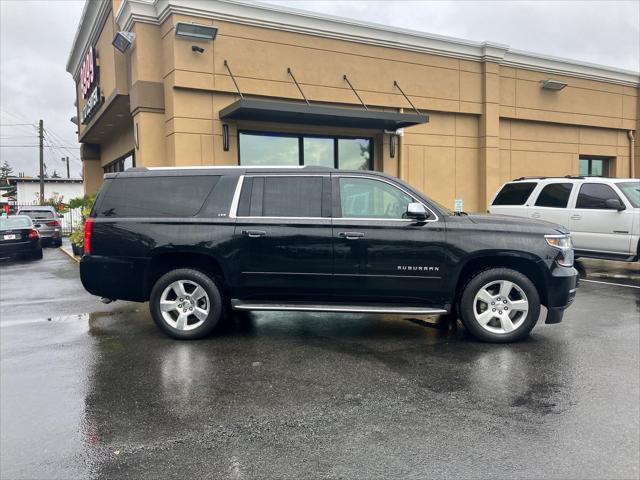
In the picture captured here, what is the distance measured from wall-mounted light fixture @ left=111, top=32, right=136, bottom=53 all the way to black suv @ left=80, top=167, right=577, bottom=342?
328 inches

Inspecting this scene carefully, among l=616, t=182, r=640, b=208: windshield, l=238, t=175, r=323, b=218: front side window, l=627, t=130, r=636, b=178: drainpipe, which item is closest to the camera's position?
l=238, t=175, r=323, b=218: front side window

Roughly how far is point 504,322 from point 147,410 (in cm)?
389

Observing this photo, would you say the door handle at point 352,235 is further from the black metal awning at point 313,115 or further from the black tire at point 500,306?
the black metal awning at point 313,115

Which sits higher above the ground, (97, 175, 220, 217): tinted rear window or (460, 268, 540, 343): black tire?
(97, 175, 220, 217): tinted rear window

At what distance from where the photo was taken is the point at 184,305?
623 centimetres

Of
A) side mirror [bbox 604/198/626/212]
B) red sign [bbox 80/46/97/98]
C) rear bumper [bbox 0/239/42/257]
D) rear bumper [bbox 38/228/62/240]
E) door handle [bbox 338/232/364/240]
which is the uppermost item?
red sign [bbox 80/46/97/98]

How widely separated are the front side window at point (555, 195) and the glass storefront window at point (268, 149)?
253 inches

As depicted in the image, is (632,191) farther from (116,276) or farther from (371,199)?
(116,276)

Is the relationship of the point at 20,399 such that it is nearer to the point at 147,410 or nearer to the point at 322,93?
the point at 147,410

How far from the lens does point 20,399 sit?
442 centimetres

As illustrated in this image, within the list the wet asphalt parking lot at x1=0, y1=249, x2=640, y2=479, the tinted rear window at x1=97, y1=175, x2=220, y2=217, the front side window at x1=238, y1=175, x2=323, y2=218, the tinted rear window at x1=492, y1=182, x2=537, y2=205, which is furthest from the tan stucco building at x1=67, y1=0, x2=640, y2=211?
the wet asphalt parking lot at x1=0, y1=249, x2=640, y2=479

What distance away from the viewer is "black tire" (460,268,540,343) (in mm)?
5898

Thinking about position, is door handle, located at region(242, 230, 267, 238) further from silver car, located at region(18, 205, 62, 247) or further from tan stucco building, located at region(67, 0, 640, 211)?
silver car, located at region(18, 205, 62, 247)

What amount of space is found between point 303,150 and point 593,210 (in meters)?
7.41
